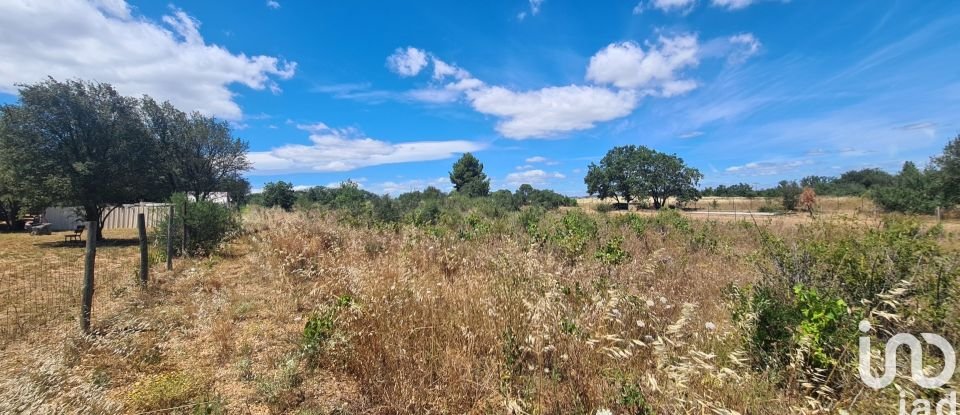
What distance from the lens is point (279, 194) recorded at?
1622 inches

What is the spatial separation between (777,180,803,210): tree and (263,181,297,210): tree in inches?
1940

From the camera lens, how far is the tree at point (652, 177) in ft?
190

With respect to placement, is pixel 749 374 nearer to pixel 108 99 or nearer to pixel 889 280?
pixel 889 280

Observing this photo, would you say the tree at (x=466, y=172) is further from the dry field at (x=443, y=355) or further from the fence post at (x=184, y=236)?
the dry field at (x=443, y=355)

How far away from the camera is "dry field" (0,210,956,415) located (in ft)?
7.25

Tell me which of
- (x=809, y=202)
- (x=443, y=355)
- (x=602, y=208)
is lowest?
(x=443, y=355)

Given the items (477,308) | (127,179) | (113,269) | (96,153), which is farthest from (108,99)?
(477,308)

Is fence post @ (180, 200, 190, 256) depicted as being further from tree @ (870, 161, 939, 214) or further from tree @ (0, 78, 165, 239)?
tree @ (870, 161, 939, 214)

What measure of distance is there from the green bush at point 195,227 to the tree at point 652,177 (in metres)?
56.5

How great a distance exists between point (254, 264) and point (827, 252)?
9834 millimetres

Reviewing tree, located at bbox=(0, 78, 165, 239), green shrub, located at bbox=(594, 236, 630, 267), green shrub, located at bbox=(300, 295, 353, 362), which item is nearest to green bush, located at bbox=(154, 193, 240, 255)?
tree, located at bbox=(0, 78, 165, 239)

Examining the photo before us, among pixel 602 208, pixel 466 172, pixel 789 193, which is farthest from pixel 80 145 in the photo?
pixel 789 193

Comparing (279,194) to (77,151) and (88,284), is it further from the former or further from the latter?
(88,284)
